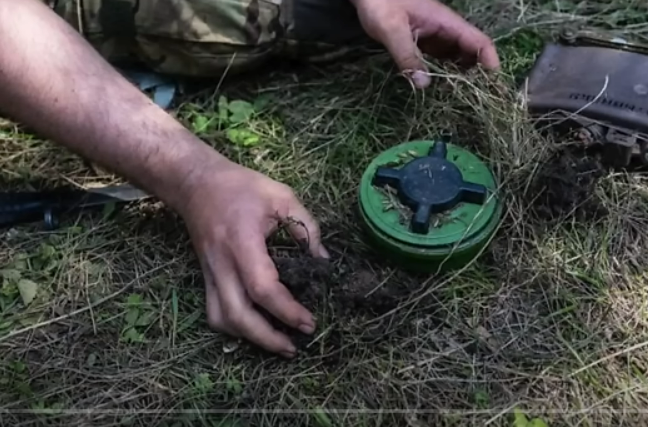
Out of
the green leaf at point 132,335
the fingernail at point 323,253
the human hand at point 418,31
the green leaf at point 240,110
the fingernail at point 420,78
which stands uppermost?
the human hand at point 418,31

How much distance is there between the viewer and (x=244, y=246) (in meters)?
1.50

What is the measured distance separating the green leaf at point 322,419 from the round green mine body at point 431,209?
0.29 m

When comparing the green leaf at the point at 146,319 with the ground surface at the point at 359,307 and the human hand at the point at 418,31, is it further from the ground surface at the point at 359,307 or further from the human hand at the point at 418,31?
the human hand at the point at 418,31

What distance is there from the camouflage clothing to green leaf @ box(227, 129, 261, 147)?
13cm

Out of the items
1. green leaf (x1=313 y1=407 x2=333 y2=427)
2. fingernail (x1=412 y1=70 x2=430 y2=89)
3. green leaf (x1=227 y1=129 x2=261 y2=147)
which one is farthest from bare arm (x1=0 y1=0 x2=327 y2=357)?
fingernail (x1=412 y1=70 x2=430 y2=89)

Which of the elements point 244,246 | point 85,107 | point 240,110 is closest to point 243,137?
point 240,110

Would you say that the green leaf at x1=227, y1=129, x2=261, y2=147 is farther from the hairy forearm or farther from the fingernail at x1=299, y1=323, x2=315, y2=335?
the fingernail at x1=299, y1=323, x2=315, y2=335

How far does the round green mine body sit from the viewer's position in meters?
1.59

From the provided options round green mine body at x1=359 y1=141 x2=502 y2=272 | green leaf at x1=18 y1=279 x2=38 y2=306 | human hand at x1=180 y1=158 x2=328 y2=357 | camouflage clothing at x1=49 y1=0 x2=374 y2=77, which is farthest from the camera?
camouflage clothing at x1=49 y1=0 x2=374 y2=77

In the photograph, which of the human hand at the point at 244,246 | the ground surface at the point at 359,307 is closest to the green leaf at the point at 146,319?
the ground surface at the point at 359,307

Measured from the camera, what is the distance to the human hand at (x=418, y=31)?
181 centimetres

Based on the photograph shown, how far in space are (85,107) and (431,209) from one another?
62cm

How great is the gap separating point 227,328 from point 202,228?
0.17 meters

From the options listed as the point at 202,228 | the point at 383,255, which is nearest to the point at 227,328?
the point at 202,228
